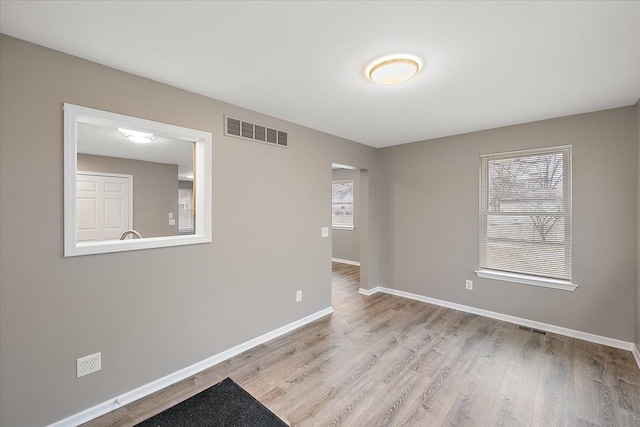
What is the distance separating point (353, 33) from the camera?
1.64m

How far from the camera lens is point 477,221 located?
3723mm

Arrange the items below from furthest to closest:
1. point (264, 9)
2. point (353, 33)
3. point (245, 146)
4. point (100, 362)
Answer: point (245, 146), point (100, 362), point (353, 33), point (264, 9)

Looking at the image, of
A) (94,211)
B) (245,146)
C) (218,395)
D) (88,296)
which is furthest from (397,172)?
(94,211)

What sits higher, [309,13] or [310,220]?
[309,13]

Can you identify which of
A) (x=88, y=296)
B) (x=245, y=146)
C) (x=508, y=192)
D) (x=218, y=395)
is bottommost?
(x=218, y=395)

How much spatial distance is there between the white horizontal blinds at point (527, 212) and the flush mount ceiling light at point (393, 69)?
228 cm

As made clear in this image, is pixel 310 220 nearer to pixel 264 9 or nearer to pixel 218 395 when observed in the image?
pixel 218 395

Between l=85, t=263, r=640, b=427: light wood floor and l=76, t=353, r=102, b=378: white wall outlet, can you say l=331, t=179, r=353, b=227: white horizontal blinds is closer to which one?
l=85, t=263, r=640, b=427: light wood floor

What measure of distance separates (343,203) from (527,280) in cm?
446

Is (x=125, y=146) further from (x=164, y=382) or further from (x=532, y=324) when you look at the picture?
(x=532, y=324)

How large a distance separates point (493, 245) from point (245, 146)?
10.9ft

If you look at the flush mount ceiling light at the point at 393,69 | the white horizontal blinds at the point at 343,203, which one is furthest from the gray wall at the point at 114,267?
the white horizontal blinds at the point at 343,203

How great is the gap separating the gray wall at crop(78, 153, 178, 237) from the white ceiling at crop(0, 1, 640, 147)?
377cm

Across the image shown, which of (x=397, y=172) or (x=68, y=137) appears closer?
(x=68, y=137)
